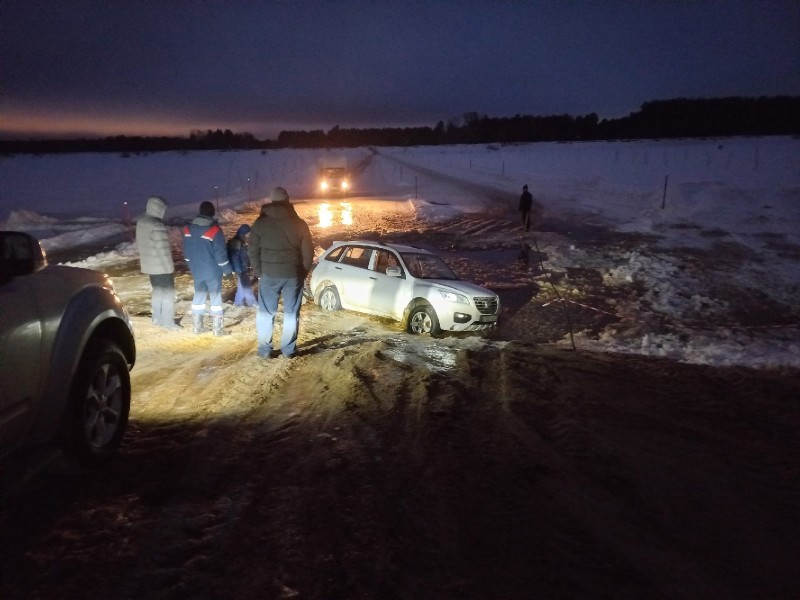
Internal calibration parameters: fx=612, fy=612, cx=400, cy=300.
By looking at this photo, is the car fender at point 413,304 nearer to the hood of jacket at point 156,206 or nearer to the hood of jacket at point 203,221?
the hood of jacket at point 203,221

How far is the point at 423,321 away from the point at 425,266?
118 cm

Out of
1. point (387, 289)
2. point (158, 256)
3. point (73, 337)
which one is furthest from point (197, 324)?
point (73, 337)

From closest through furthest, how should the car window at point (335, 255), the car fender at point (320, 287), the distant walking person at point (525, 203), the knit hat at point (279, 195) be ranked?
the knit hat at point (279, 195) < the car fender at point (320, 287) < the car window at point (335, 255) < the distant walking person at point (525, 203)

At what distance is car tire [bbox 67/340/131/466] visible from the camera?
4.12 m

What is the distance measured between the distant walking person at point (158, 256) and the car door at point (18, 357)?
15.6 ft

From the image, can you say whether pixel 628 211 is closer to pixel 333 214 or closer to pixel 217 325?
pixel 333 214

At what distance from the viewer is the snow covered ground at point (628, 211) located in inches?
442

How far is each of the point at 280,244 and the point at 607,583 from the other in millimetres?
4976

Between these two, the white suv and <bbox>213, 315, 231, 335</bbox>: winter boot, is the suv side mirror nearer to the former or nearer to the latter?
<bbox>213, 315, 231, 335</bbox>: winter boot

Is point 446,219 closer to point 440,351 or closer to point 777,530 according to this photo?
point 440,351

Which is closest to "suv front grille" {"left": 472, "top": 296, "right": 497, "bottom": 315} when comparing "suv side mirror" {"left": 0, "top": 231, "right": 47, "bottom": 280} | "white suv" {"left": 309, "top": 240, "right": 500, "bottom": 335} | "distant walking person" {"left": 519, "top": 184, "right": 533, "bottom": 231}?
"white suv" {"left": 309, "top": 240, "right": 500, "bottom": 335}

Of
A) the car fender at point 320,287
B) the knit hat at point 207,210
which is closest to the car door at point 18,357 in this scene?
the knit hat at point 207,210

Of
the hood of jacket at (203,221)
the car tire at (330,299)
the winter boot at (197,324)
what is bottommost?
the car tire at (330,299)

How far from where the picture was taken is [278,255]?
7.09 m
